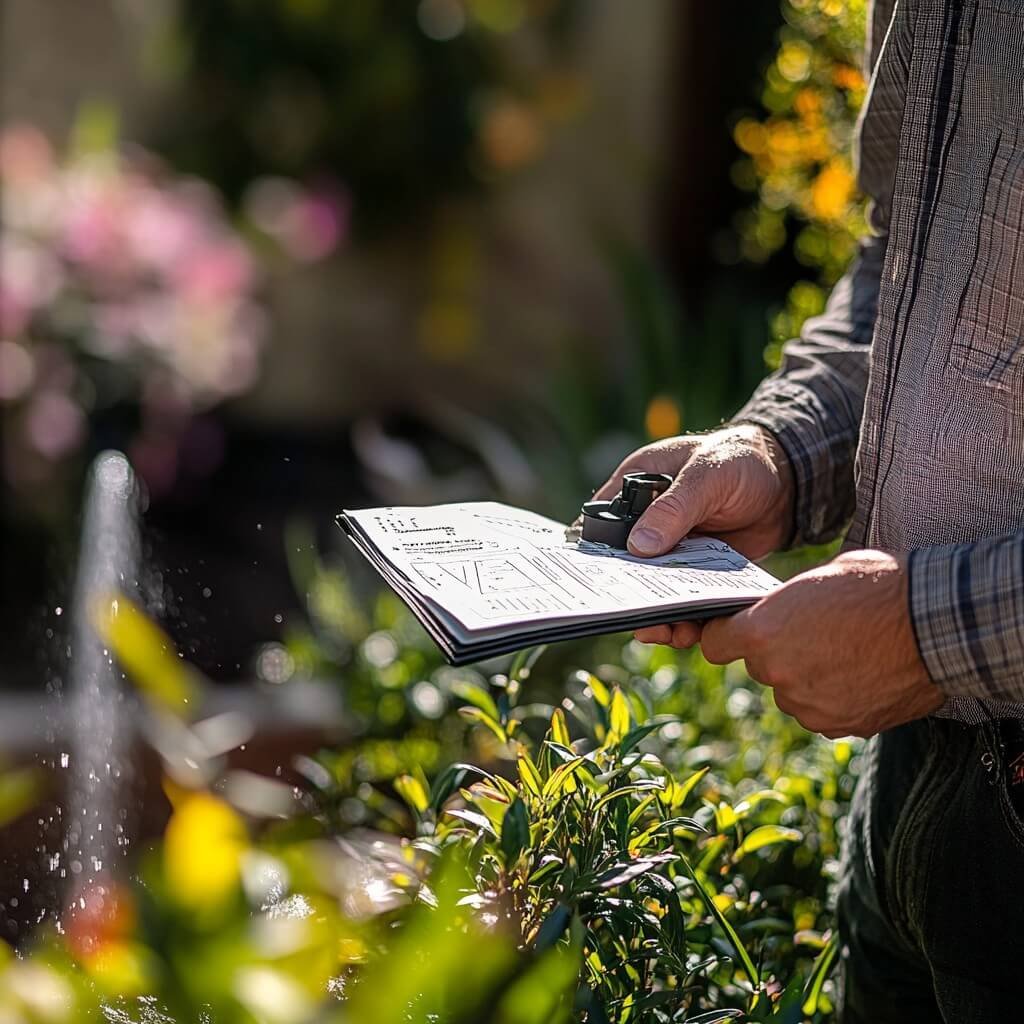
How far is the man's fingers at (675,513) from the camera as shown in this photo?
1.10 m

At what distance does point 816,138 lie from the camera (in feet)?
7.73

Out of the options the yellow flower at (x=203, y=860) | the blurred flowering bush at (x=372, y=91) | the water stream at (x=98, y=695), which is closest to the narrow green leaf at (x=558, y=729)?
the yellow flower at (x=203, y=860)

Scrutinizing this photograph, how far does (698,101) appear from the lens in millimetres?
4539

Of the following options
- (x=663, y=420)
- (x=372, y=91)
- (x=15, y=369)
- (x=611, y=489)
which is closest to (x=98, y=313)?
(x=15, y=369)

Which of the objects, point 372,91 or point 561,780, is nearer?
point 561,780

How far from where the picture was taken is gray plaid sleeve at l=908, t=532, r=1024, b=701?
906 mm

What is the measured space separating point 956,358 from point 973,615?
24cm

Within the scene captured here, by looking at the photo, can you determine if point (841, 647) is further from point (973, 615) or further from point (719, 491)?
point (719, 491)

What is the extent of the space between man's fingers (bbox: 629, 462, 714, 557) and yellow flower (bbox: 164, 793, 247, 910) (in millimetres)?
558

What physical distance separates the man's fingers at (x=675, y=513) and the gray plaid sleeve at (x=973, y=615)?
0.79 feet

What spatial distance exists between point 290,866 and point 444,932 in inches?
5.9

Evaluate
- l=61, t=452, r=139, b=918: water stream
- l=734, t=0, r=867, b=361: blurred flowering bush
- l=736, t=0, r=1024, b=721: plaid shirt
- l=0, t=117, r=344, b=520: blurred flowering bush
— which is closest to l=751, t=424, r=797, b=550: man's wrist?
l=736, t=0, r=1024, b=721: plaid shirt

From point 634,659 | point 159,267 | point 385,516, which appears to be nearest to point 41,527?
point 159,267

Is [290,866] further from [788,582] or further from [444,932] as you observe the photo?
[788,582]
